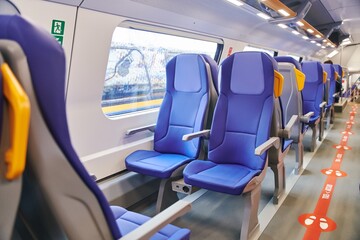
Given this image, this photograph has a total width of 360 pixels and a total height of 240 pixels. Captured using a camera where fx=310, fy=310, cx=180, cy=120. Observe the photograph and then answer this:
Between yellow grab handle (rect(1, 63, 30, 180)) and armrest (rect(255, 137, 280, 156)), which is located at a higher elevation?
yellow grab handle (rect(1, 63, 30, 180))

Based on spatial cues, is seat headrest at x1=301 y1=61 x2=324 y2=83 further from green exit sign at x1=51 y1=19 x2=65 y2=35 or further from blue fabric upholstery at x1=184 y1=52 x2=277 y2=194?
green exit sign at x1=51 y1=19 x2=65 y2=35

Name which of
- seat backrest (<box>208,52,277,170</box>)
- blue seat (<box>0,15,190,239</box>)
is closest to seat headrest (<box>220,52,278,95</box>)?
seat backrest (<box>208,52,277,170</box>)

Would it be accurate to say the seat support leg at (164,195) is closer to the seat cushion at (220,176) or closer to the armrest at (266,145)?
the seat cushion at (220,176)

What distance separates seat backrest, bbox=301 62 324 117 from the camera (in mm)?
5254

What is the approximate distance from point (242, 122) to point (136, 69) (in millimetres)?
1402

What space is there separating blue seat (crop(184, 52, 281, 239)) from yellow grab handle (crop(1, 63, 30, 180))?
1805 mm

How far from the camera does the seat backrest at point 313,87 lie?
5254mm

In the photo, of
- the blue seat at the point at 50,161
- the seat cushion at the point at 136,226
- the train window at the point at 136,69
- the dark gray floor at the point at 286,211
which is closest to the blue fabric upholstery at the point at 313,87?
the dark gray floor at the point at 286,211

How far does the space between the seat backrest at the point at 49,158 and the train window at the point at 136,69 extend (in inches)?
83.7

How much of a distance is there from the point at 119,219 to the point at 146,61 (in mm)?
2324

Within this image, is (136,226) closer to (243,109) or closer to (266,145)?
(266,145)

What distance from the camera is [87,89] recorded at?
264 centimetres

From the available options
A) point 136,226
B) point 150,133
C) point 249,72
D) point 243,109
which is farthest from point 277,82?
A: point 136,226

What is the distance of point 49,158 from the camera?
0.78 metres
